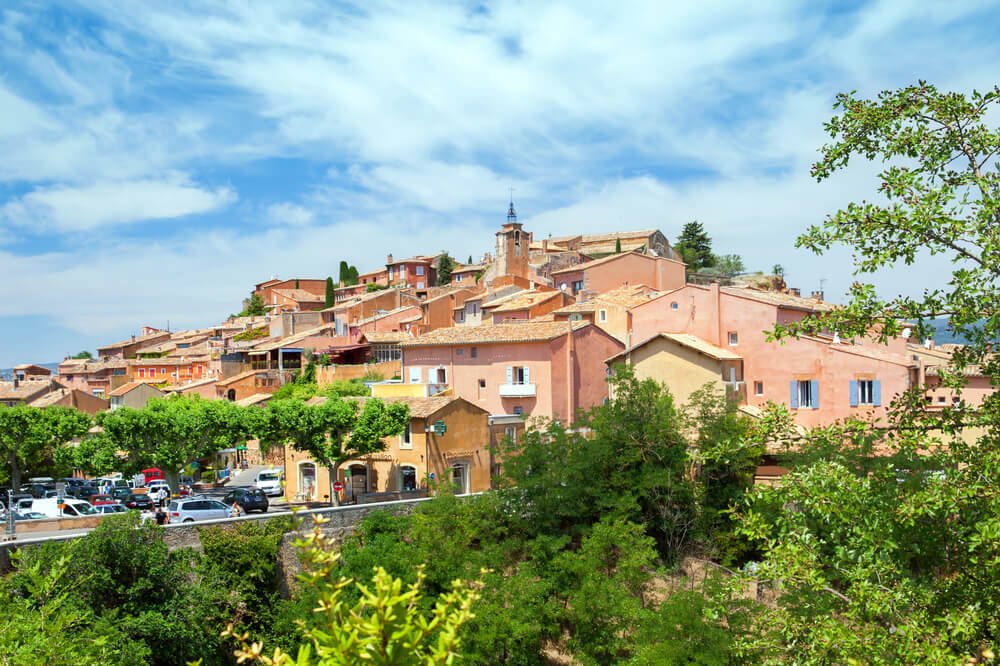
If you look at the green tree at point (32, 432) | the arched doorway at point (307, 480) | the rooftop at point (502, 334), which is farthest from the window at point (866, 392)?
the green tree at point (32, 432)

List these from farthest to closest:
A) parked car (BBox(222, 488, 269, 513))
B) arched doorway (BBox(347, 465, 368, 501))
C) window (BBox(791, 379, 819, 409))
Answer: arched doorway (BBox(347, 465, 368, 501)) < parked car (BBox(222, 488, 269, 513)) < window (BBox(791, 379, 819, 409))

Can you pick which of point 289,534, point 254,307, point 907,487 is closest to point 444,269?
point 254,307

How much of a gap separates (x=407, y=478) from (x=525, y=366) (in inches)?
327

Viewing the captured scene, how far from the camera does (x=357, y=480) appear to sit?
116ft

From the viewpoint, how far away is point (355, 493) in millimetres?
35188

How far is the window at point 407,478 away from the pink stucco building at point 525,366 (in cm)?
539

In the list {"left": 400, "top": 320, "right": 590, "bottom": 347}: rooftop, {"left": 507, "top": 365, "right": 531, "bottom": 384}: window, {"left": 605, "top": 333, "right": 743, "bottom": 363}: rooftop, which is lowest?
{"left": 507, "top": 365, "right": 531, "bottom": 384}: window

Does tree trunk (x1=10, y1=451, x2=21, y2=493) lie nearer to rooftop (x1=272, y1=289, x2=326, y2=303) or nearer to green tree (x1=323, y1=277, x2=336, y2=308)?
green tree (x1=323, y1=277, x2=336, y2=308)

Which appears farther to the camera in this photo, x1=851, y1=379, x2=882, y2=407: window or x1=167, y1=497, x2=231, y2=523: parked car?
x1=851, y1=379, x2=882, y2=407: window

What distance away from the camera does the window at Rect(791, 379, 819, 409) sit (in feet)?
105

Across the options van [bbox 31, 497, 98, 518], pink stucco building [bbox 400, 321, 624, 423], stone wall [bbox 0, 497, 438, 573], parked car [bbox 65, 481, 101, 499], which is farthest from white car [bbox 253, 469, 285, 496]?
stone wall [bbox 0, 497, 438, 573]

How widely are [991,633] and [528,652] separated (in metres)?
16.9

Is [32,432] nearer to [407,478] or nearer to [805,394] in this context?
[407,478]

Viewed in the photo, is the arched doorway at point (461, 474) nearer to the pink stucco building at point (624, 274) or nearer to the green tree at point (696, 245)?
the pink stucco building at point (624, 274)
